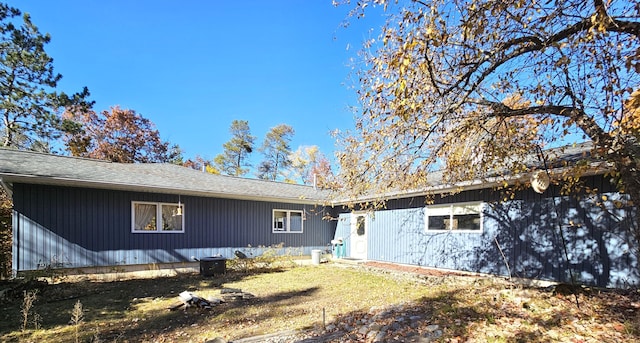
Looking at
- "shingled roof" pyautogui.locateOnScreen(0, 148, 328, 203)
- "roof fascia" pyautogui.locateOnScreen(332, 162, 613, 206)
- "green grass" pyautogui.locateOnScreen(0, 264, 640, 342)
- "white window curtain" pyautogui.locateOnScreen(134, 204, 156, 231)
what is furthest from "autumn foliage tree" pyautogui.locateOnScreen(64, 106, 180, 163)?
"roof fascia" pyautogui.locateOnScreen(332, 162, 613, 206)

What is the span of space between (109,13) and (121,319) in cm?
920

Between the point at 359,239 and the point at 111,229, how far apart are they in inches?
352

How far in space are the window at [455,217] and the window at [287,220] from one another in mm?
5773

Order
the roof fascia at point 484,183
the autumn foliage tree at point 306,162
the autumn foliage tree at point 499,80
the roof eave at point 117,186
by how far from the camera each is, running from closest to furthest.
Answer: the autumn foliage tree at point 499,80 → the roof fascia at point 484,183 → the roof eave at point 117,186 → the autumn foliage tree at point 306,162

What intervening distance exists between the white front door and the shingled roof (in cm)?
208

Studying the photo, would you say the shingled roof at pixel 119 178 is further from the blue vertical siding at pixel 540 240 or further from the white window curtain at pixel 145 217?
the blue vertical siding at pixel 540 240

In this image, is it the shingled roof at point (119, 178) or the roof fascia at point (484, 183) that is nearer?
the roof fascia at point (484, 183)

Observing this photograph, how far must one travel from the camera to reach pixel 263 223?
12.9 meters

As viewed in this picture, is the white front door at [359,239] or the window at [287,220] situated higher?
the window at [287,220]

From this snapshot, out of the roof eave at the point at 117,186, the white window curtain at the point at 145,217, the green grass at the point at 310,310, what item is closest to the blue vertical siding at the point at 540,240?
the green grass at the point at 310,310

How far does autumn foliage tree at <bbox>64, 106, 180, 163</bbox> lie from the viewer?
20281 millimetres

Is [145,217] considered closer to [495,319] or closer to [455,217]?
[455,217]

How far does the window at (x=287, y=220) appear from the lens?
1344 cm

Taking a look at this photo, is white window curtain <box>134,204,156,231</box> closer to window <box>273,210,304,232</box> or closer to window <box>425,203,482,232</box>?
window <box>273,210,304,232</box>
